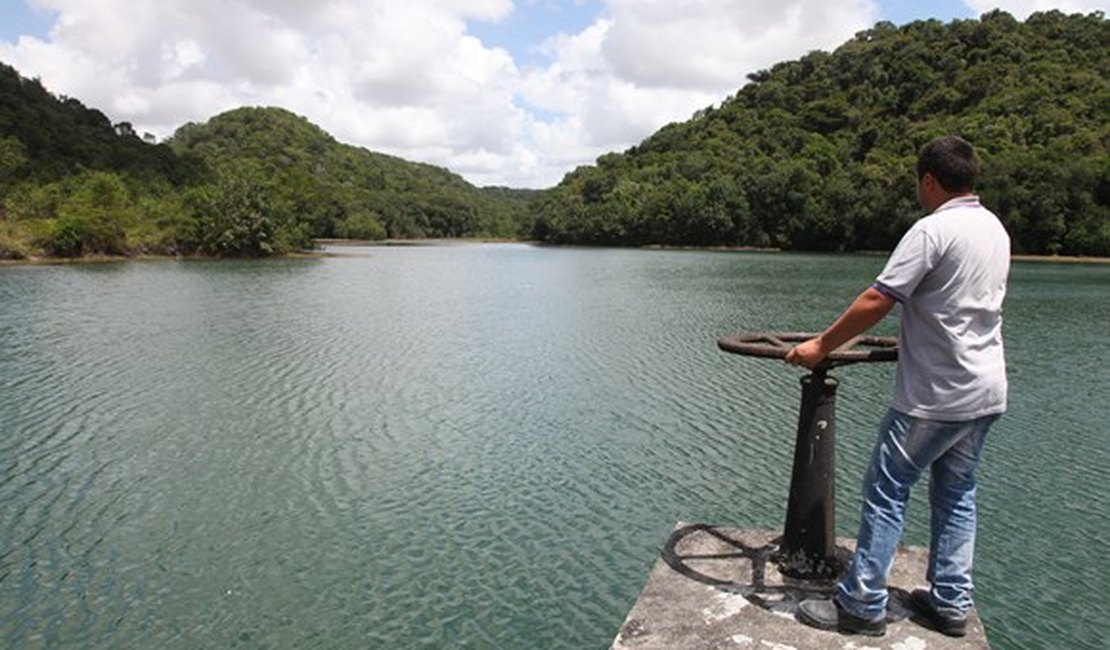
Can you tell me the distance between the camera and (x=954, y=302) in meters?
3.49

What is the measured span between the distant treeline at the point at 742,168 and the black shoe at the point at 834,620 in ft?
215

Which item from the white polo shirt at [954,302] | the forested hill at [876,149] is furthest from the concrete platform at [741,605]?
the forested hill at [876,149]

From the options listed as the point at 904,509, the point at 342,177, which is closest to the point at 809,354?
the point at 904,509

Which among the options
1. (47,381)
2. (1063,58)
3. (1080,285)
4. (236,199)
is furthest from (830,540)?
(1063,58)

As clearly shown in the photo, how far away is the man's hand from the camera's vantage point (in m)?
3.76

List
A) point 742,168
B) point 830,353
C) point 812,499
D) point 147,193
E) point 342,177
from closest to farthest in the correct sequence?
point 830,353 < point 812,499 < point 147,193 < point 742,168 < point 342,177

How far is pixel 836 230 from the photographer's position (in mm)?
92188

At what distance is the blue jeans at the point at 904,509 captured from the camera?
363 centimetres

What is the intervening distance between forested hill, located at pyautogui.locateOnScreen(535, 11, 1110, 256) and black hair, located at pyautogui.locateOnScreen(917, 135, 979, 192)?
7995 centimetres

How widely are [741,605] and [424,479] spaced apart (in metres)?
6.53

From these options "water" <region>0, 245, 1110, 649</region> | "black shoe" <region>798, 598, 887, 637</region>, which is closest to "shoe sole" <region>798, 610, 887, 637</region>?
"black shoe" <region>798, 598, 887, 637</region>

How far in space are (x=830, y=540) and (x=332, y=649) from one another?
380cm

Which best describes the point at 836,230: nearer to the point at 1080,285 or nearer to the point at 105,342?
the point at 1080,285

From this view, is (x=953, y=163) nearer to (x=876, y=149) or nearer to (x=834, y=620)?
(x=834, y=620)
